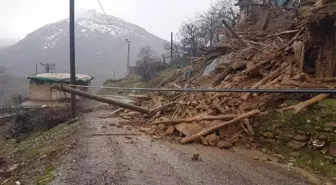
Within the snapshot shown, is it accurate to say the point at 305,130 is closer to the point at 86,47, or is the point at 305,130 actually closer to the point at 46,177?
the point at 46,177

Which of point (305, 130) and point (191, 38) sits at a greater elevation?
point (191, 38)

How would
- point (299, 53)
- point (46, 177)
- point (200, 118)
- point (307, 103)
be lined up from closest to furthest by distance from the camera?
point (46, 177) < point (307, 103) < point (200, 118) < point (299, 53)

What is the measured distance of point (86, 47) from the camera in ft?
408

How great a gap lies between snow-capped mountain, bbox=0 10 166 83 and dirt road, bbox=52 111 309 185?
73.6 m

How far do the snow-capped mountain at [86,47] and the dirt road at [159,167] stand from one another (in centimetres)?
7355

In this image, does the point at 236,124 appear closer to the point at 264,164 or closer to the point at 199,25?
the point at 264,164

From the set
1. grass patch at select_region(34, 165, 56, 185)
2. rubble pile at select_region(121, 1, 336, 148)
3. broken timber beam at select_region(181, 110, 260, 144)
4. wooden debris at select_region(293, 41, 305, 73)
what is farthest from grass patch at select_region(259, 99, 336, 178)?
grass patch at select_region(34, 165, 56, 185)

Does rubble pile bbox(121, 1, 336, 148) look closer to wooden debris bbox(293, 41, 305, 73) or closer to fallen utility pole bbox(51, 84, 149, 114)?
wooden debris bbox(293, 41, 305, 73)

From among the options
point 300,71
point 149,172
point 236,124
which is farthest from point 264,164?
point 300,71

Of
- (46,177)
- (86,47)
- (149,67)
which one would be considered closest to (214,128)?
(46,177)

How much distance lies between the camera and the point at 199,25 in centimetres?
3650

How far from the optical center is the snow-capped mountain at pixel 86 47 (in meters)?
99.8

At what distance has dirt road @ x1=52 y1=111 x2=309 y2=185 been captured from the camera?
188 inches

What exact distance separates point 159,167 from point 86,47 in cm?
12475
